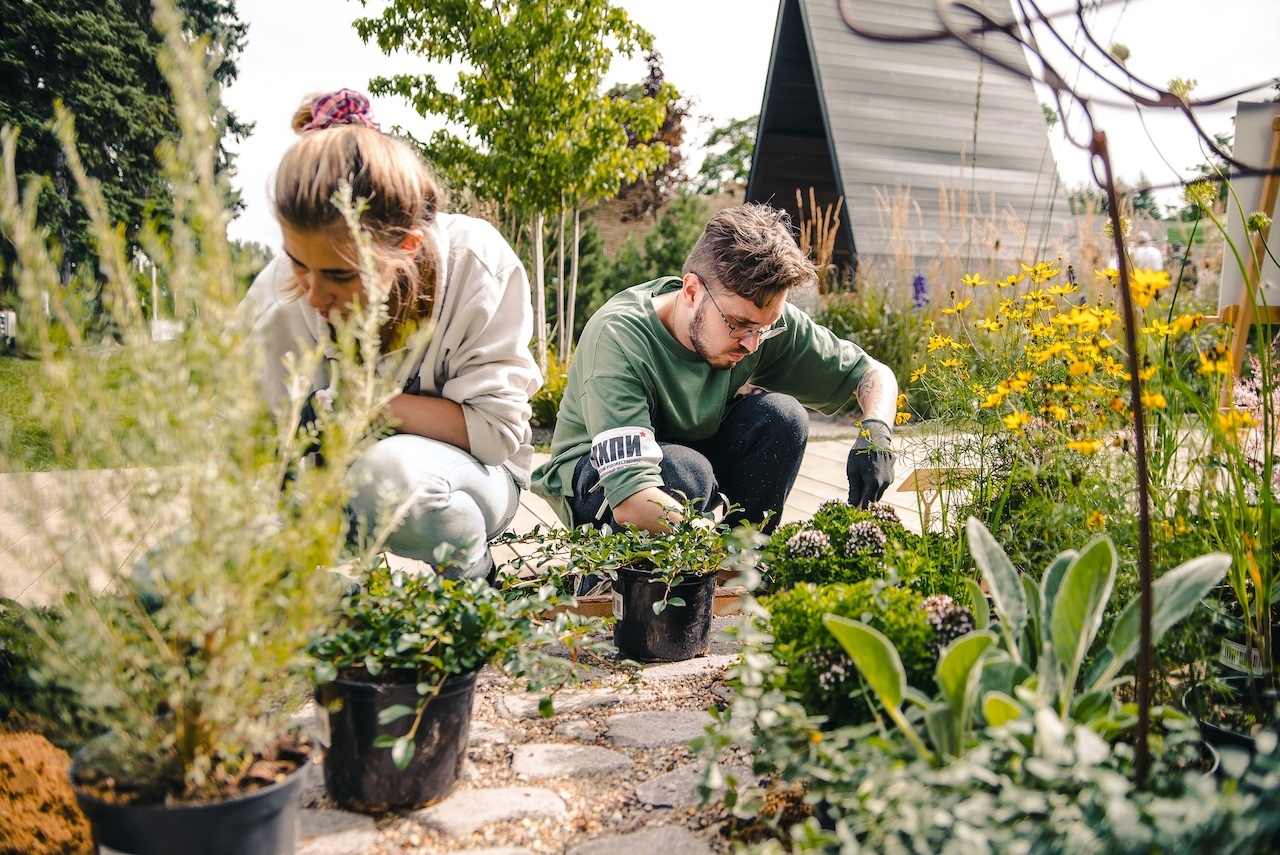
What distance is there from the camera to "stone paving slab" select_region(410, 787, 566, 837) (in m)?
1.27

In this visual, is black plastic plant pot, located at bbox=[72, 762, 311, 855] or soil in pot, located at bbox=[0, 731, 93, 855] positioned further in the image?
soil in pot, located at bbox=[0, 731, 93, 855]

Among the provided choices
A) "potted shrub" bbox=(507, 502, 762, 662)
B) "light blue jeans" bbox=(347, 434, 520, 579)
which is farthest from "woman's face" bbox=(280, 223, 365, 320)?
"potted shrub" bbox=(507, 502, 762, 662)

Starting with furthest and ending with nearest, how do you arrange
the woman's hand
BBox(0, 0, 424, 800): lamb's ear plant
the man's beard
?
1. the man's beard
2. the woman's hand
3. BBox(0, 0, 424, 800): lamb's ear plant

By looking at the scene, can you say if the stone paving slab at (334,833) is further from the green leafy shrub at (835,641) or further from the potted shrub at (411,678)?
the green leafy shrub at (835,641)

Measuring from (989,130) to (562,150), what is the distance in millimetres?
4335

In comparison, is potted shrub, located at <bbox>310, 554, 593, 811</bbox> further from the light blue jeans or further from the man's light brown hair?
the man's light brown hair

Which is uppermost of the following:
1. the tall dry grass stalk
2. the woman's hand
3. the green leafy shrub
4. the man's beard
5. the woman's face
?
the tall dry grass stalk

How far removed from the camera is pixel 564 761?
1.48 meters

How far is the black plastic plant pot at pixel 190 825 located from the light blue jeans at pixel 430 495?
75 centimetres

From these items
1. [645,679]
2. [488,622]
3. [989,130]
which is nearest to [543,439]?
[645,679]

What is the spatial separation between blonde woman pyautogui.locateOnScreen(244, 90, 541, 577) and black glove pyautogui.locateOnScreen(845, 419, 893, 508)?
2.82 feet

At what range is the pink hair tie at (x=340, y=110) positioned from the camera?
72.7 inches

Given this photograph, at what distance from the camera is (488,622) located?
1.30 metres

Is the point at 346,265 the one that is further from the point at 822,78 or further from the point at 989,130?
the point at 989,130
